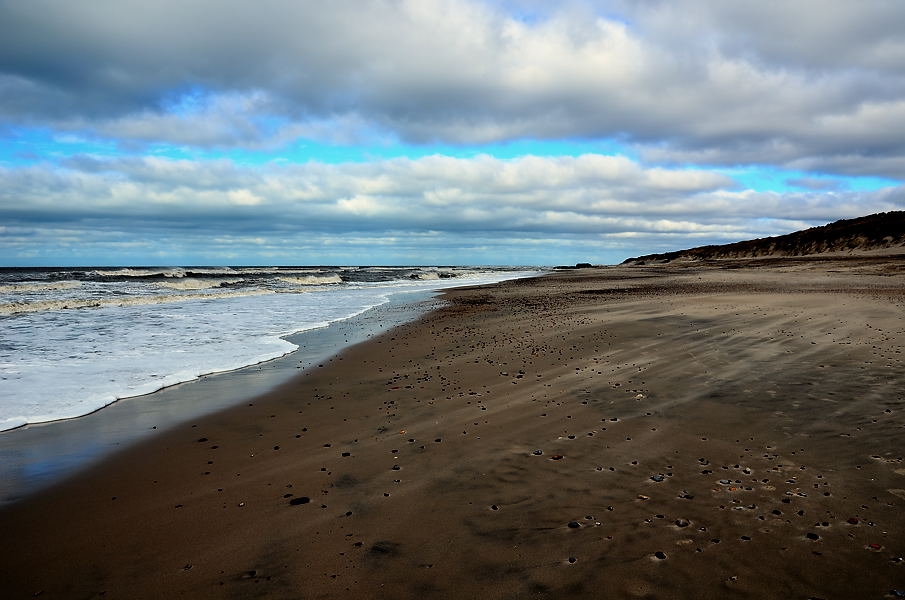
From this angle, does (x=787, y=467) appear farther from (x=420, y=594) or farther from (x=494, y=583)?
(x=420, y=594)

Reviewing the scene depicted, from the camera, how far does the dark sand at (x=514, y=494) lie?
3559 mm

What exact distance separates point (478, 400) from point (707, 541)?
14.3ft

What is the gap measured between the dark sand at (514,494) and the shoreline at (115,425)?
12.8 inches

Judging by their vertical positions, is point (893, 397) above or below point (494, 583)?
above

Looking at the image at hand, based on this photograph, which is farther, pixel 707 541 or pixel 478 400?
pixel 478 400

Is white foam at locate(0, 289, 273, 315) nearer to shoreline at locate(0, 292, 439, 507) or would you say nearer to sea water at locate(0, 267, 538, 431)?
sea water at locate(0, 267, 538, 431)

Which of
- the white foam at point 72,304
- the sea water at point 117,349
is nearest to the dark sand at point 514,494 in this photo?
the sea water at point 117,349

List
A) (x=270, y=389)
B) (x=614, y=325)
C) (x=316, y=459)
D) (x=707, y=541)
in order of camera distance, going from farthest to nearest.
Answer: (x=614, y=325), (x=270, y=389), (x=316, y=459), (x=707, y=541)

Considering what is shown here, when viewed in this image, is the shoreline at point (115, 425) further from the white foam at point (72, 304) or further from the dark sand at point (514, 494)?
the white foam at point (72, 304)

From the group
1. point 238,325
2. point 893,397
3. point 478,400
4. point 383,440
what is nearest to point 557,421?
point 478,400

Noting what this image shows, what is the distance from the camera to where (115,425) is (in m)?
7.30

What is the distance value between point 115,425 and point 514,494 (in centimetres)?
587

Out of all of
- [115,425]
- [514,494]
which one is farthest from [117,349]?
[514,494]

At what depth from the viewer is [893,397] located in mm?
6762
